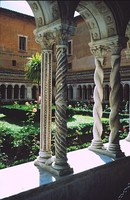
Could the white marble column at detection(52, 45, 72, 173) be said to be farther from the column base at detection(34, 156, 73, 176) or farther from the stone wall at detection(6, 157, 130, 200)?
the stone wall at detection(6, 157, 130, 200)

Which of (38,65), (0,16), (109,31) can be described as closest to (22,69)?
(0,16)

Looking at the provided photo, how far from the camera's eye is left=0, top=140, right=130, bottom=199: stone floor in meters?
3.25

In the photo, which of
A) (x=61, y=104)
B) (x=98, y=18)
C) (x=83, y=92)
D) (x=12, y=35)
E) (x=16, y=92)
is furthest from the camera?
(x=12, y=35)

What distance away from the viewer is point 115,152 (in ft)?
15.5

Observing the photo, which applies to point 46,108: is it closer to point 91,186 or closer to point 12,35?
point 91,186

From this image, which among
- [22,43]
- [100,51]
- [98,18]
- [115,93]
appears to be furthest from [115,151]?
[22,43]

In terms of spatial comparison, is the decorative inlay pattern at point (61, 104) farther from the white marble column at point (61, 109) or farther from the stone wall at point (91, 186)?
the stone wall at point (91, 186)

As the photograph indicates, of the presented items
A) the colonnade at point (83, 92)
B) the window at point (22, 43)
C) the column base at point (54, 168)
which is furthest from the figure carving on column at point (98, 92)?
the window at point (22, 43)

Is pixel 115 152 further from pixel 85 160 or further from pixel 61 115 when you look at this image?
pixel 61 115

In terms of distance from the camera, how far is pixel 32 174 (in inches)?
149

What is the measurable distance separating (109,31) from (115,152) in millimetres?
2486

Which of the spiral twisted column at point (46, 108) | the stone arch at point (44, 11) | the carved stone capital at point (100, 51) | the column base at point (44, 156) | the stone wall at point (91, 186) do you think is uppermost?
the stone arch at point (44, 11)

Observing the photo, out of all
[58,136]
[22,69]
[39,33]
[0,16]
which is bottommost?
[58,136]

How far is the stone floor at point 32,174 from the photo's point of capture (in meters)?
3.25
